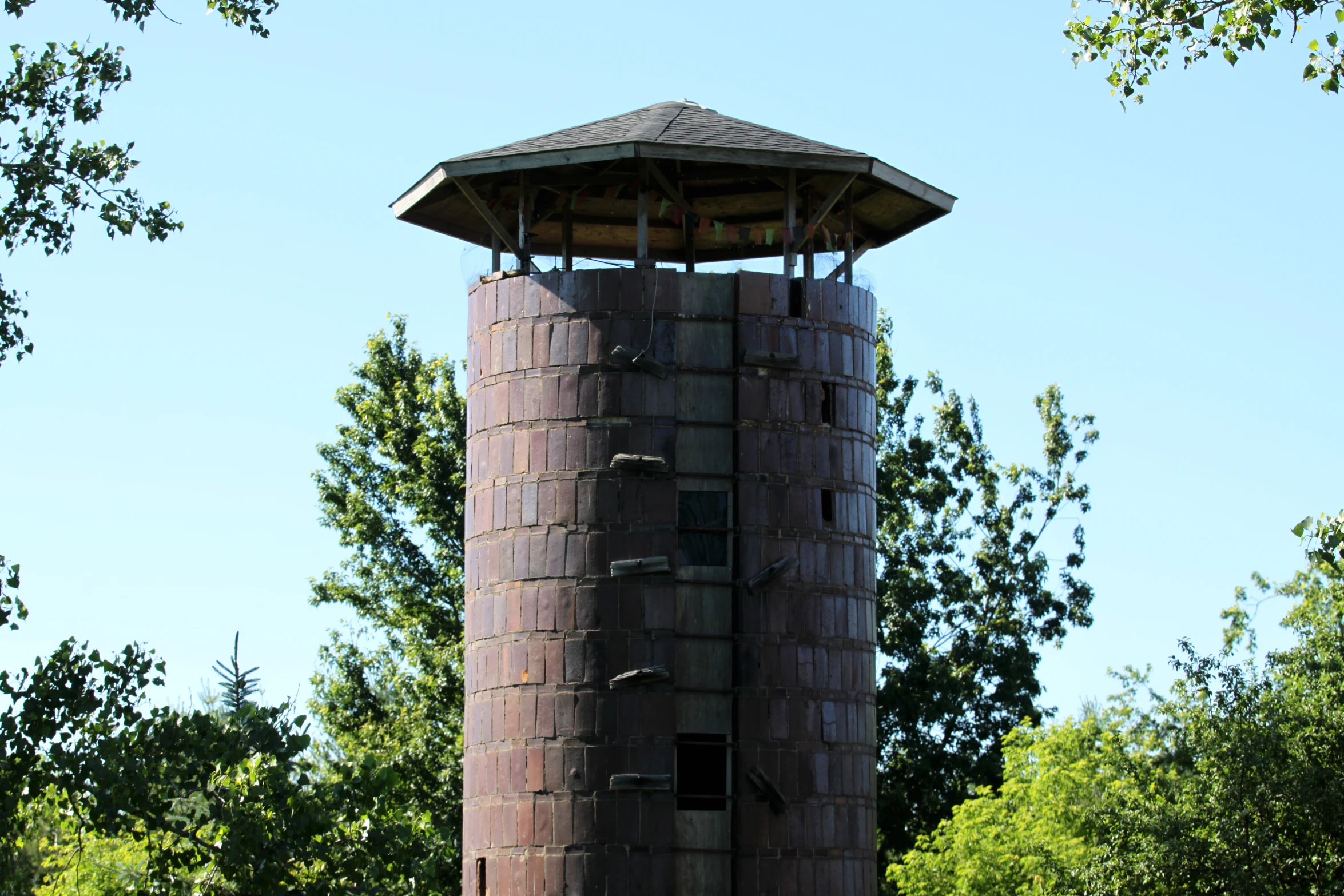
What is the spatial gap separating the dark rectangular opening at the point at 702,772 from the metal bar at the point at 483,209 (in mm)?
8338

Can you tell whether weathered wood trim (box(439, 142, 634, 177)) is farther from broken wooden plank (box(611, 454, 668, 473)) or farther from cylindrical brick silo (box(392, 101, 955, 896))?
broken wooden plank (box(611, 454, 668, 473))

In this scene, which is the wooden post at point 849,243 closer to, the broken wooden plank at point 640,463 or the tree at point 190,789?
the broken wooden plank at point 640,463

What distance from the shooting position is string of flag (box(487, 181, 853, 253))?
1209 inches

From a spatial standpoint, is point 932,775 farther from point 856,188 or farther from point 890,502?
point 856,188

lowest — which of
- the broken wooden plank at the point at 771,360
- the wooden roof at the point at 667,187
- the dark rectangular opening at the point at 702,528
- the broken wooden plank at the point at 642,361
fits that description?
the dark rectangular opening at the point at 702,528

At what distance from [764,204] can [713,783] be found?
11.0m

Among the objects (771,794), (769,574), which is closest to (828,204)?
(769,574)

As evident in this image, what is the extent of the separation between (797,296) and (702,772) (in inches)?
295

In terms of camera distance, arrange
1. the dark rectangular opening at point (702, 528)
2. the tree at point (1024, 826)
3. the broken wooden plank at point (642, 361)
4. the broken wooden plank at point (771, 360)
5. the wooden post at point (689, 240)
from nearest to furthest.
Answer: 1. the dark rectangular opening at point (702, 528)
2. the broken wooden plank at point (642, 361)
3. the broken wooden plank at point (771, 360)
4. the wooden post at point (689, 240)
5. the tree at point (1024, 826)

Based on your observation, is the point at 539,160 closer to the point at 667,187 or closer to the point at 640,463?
the point at 667,187

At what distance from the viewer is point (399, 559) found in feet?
165

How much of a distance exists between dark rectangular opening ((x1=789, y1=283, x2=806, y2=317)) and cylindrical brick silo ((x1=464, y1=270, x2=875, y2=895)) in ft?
0.19

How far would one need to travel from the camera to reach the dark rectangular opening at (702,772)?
27422 millimetres

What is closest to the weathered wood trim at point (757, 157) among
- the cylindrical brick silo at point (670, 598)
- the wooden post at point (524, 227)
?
the cylindrical brick silo at point (670, 598)
